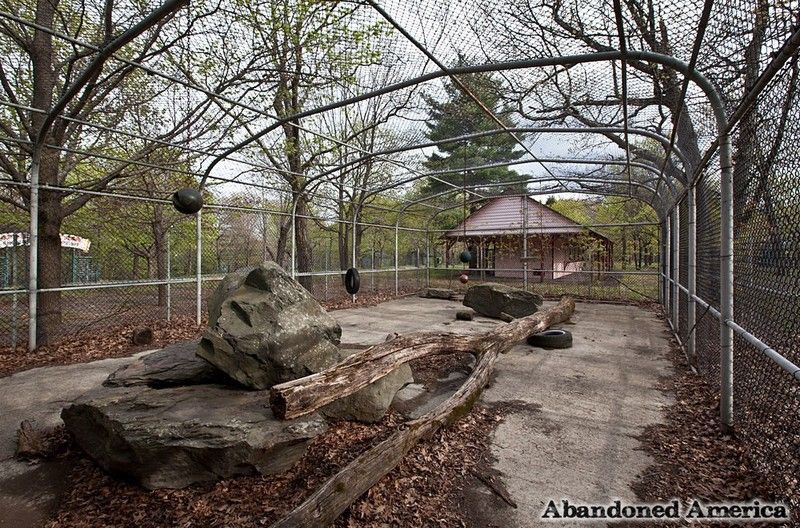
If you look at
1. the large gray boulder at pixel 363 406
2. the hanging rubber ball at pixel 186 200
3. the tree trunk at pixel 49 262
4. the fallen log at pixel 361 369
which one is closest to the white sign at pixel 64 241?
the tree trunk at pixel 49 262

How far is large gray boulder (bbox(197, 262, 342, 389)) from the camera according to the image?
2803mm

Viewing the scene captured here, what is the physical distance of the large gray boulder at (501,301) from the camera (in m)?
7.42

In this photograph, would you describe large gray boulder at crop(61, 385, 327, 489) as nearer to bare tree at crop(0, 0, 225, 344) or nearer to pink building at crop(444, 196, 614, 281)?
bare tree at crop(0, 0, 225, 344)

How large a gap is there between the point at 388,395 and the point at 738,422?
2586 millimetres

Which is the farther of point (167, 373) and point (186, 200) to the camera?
point (186, 200)

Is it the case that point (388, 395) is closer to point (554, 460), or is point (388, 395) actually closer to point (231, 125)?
point (554, 460)

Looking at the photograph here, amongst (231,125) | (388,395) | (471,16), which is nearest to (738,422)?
(388,395)

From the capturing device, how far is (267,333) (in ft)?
9.51

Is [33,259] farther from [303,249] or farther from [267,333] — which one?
[303,249]

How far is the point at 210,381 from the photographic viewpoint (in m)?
3.08

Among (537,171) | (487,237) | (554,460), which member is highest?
(537,171)

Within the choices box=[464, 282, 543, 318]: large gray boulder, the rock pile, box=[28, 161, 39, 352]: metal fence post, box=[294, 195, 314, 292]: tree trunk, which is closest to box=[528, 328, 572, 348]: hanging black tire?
box=[464, 282, 543, 318]: large gray boulder

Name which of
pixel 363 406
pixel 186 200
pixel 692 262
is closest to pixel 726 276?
pixel 692 262

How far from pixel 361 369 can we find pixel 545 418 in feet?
5.42
